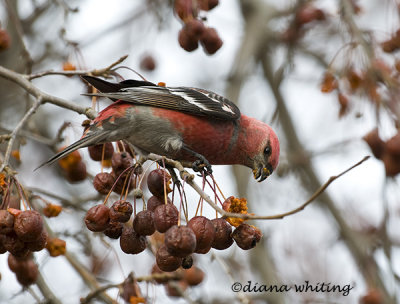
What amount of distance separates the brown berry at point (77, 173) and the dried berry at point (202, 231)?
4.37 feet

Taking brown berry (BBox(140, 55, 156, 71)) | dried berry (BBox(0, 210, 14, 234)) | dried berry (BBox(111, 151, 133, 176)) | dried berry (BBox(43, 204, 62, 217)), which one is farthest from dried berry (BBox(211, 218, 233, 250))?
brown berry (BBox(140, 55, 156, 71))

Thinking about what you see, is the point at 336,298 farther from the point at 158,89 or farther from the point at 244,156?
the point at 158,89

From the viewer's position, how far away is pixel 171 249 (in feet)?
6.88

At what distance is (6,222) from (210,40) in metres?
1.99

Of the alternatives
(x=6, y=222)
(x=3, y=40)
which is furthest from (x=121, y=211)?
(x=3, y=40)

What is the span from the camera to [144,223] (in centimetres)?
235

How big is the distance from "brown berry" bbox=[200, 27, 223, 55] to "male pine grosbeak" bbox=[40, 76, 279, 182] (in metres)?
0.32

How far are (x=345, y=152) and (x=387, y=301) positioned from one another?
2.01m

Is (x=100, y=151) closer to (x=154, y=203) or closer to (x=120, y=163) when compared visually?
(x=120, y=163)

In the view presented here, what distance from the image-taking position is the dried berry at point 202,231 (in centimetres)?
220

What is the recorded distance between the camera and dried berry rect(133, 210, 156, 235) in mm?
2354

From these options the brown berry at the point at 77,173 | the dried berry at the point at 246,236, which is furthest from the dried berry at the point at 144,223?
the brown berry at the point at 77,173

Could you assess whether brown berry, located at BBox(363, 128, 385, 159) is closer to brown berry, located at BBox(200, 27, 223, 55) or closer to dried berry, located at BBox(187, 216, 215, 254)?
brown berry, located at BBox(200, 27, 223, 55)

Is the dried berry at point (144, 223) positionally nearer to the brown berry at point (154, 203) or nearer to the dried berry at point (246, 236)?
the brown berry at point (154, 203)
